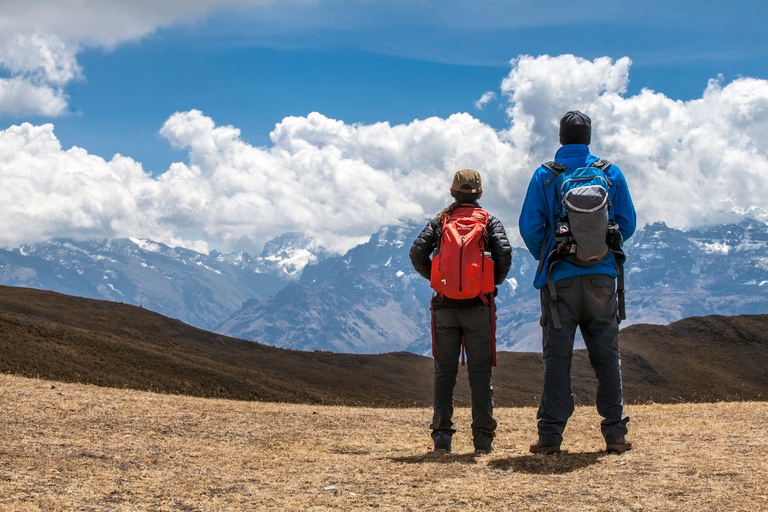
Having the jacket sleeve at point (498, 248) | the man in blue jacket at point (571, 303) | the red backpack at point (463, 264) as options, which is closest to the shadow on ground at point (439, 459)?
the man in blue jacket at point (571, 303)

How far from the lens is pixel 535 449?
6.93m

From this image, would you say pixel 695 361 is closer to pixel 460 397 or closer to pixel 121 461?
pixel 460 397

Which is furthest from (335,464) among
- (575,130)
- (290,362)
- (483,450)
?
(290,362)

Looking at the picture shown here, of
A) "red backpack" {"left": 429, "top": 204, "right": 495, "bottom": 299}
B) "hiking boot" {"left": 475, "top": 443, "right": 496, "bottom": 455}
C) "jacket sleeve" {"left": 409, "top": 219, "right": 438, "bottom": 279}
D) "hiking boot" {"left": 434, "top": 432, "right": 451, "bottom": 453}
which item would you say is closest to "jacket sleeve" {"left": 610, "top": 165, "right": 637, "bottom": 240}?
"red backpack" {"left": 429, "top": 204, "right": 495, "bottom": 299}

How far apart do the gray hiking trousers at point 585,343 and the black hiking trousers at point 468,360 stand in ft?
2.27

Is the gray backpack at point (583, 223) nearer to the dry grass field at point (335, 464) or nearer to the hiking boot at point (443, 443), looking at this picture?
the dry grass field at point (335, 464)

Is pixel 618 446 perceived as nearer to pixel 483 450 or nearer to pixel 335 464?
pixel 483 450

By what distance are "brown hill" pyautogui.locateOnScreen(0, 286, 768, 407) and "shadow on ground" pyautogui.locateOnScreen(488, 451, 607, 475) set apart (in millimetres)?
8688

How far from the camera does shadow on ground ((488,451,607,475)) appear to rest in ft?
20.0

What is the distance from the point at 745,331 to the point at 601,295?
169 feet

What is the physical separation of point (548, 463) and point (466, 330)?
66.1 inches

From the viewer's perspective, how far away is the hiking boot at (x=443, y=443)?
7500 mm

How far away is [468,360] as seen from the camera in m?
7.31

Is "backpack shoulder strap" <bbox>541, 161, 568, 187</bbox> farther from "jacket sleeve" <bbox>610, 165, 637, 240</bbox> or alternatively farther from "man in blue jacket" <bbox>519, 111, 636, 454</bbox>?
"jacket sleeve" <bbox>610, 165, 637, 240</bbox>
